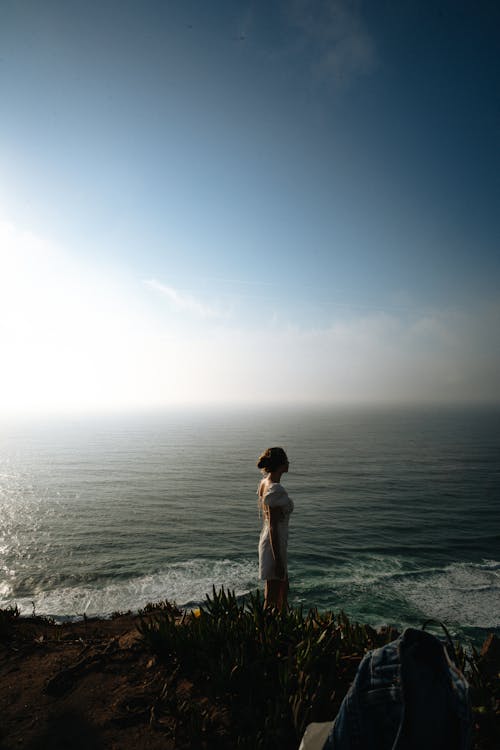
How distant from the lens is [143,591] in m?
18.2

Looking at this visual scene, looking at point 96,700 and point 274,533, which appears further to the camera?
point 274,533

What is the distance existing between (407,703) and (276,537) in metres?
3.89

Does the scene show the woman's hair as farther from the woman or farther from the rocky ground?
the rocky ground

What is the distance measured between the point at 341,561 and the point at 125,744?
22.0 m

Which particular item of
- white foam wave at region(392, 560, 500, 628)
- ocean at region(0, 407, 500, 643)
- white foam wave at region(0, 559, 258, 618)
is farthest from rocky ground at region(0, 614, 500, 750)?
white foam wave at region(392, 560, 500, 628)

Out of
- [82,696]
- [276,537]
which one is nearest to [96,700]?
[82,696]

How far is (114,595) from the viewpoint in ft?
58.9

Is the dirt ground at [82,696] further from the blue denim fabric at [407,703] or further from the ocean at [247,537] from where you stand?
the ocean at [247,537]

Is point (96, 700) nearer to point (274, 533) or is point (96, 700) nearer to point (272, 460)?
point (274, 533)

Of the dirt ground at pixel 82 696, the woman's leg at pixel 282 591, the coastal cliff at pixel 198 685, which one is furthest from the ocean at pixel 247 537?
the woman's leg at pixel 282 591

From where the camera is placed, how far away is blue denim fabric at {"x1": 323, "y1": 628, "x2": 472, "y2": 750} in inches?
49.7

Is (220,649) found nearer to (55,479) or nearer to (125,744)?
(125,744)

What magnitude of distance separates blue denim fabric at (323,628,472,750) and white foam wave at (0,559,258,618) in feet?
57.3

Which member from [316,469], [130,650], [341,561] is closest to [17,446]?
[316,469]
